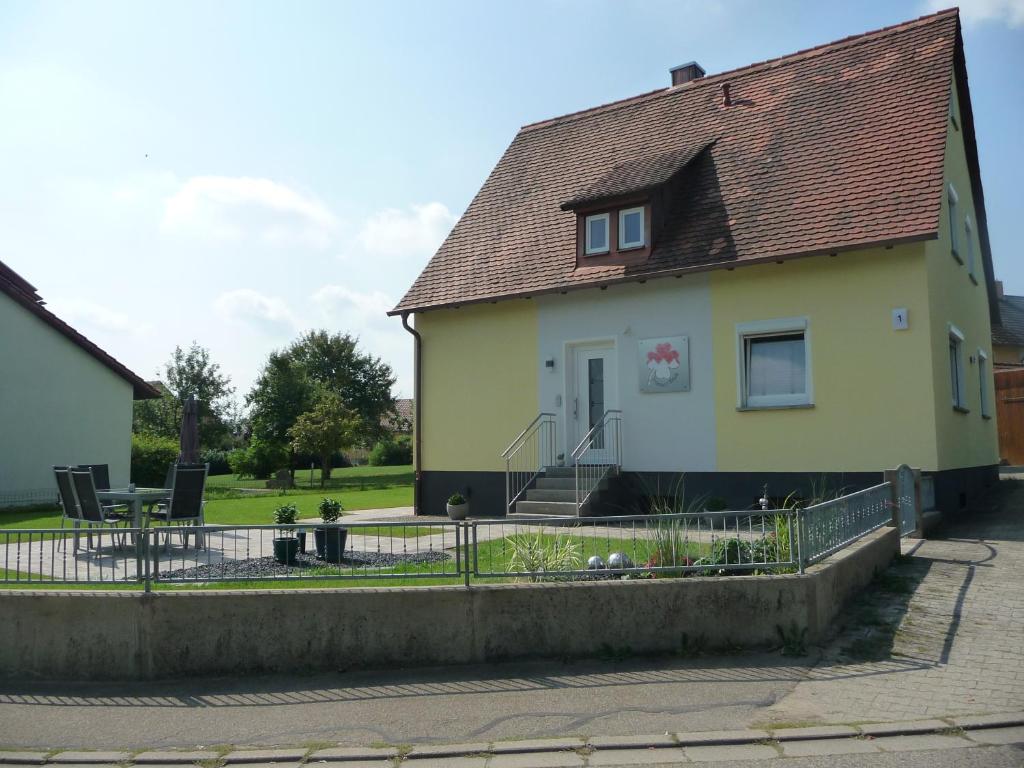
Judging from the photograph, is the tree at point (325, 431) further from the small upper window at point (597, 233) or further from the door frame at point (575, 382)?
the small upper window at point (597, 233)

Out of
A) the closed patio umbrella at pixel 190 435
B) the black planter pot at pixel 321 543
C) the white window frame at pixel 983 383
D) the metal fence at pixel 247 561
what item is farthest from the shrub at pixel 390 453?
the metal fence at pixel 247 561

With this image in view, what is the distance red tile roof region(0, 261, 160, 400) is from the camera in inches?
877

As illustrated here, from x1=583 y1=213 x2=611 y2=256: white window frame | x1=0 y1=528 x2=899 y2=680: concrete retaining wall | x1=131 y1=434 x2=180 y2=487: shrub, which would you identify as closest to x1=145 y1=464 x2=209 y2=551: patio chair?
x1=0 y1=528 x2=899 y2=680: concrete retaining wall

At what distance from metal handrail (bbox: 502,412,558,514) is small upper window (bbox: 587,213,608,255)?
306 centimetres

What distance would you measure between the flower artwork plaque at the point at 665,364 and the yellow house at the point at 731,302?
1.4 inches

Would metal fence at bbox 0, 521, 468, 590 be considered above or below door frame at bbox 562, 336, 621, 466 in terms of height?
below

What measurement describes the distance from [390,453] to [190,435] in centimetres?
3980

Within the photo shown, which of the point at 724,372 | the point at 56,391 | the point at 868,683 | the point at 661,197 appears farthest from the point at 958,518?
the point at 56,391

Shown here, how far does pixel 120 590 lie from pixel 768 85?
1451cm

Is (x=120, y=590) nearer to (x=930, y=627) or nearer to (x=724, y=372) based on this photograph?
(x=930, y=627)

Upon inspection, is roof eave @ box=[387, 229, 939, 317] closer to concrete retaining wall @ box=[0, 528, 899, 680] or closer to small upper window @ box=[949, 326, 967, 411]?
small upper window @ box=[949, 326, 967, 411]

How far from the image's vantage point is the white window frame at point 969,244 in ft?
53.9

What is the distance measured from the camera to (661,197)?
1464cm

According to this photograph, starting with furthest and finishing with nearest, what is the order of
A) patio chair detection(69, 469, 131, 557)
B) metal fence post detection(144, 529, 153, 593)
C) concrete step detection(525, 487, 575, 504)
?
concrete step detection(525, 487, 575, 504) → patio chair detection(69, 469, 131, 557) → metal fence post detection(144, 529, 153, 593)
